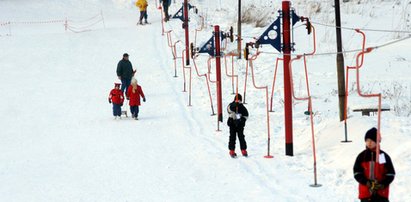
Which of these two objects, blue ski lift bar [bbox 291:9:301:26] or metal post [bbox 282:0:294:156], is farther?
blue ski lift bar [bbox 291:9:301:26]

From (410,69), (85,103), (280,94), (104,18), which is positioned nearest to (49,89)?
(85,103)

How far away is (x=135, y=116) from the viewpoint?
1788cm

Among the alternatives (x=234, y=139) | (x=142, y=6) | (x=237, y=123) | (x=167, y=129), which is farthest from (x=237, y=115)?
(x=142, y=6)

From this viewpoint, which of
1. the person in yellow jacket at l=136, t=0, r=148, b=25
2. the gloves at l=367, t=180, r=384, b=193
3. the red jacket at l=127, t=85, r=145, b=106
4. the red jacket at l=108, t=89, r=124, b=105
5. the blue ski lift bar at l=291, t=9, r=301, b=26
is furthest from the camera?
the person in yellow jacket at l=136, t=0, r=148, b=25

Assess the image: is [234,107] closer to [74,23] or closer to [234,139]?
[234,139]

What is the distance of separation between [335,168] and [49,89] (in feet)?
45.6

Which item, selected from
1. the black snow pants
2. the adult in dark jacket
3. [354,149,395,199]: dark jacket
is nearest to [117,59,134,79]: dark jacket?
the adult in dark jacket

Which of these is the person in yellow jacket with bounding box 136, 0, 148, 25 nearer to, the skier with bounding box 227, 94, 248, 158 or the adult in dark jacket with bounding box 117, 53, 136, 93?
the adult in dark jacket with bounding box 117, 53, 136, 93

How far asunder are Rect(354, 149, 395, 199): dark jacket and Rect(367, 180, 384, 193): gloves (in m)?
0.04

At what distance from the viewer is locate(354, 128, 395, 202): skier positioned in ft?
24.3

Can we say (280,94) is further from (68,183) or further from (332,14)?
(332,14)

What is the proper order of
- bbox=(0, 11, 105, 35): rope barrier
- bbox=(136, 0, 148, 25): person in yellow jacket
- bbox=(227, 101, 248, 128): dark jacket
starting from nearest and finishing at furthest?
1. bbox=(227, 101, 248, 128): dark jacket
2. bbox=(136, 0, 148, 25): person in yellow jacket
3. bbox=(0, 11, 105, 35): rope barrier

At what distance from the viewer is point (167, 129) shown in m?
16.1

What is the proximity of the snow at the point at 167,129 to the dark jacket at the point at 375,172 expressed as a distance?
4.59 feet
